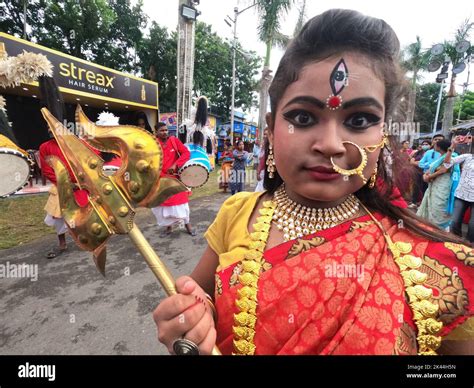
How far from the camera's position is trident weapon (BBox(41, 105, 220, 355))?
0.66 m

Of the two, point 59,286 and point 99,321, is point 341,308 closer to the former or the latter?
point 99,321

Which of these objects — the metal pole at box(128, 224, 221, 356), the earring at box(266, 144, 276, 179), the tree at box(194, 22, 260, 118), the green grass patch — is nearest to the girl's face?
the earring at box(266, 144, 276, 179)

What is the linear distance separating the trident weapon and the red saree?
309mm

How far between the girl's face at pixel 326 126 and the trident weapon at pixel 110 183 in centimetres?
35

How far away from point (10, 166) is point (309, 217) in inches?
35.8

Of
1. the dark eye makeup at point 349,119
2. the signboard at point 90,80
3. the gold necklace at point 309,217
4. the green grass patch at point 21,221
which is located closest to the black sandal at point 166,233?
the green grass patch at point 21,221

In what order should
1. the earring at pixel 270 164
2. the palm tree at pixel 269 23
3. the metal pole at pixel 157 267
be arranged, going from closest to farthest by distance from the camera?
the metal pole at pixel 157 267 → the earring at pixel 270 164 → the palm tree at pixel 269 23

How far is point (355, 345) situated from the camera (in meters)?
0.70

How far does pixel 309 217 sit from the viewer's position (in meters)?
0.89

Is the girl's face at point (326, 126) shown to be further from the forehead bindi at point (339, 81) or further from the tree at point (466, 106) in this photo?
the tree at point (466, 106)

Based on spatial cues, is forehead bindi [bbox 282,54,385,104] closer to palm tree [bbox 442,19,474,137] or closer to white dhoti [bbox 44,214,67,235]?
white dhoti [bbox 44,214,67,235]

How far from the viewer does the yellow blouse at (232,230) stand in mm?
903

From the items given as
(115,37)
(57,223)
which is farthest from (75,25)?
(57,223)

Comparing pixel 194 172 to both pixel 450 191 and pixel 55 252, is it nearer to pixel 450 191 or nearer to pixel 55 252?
pixel 55 252
